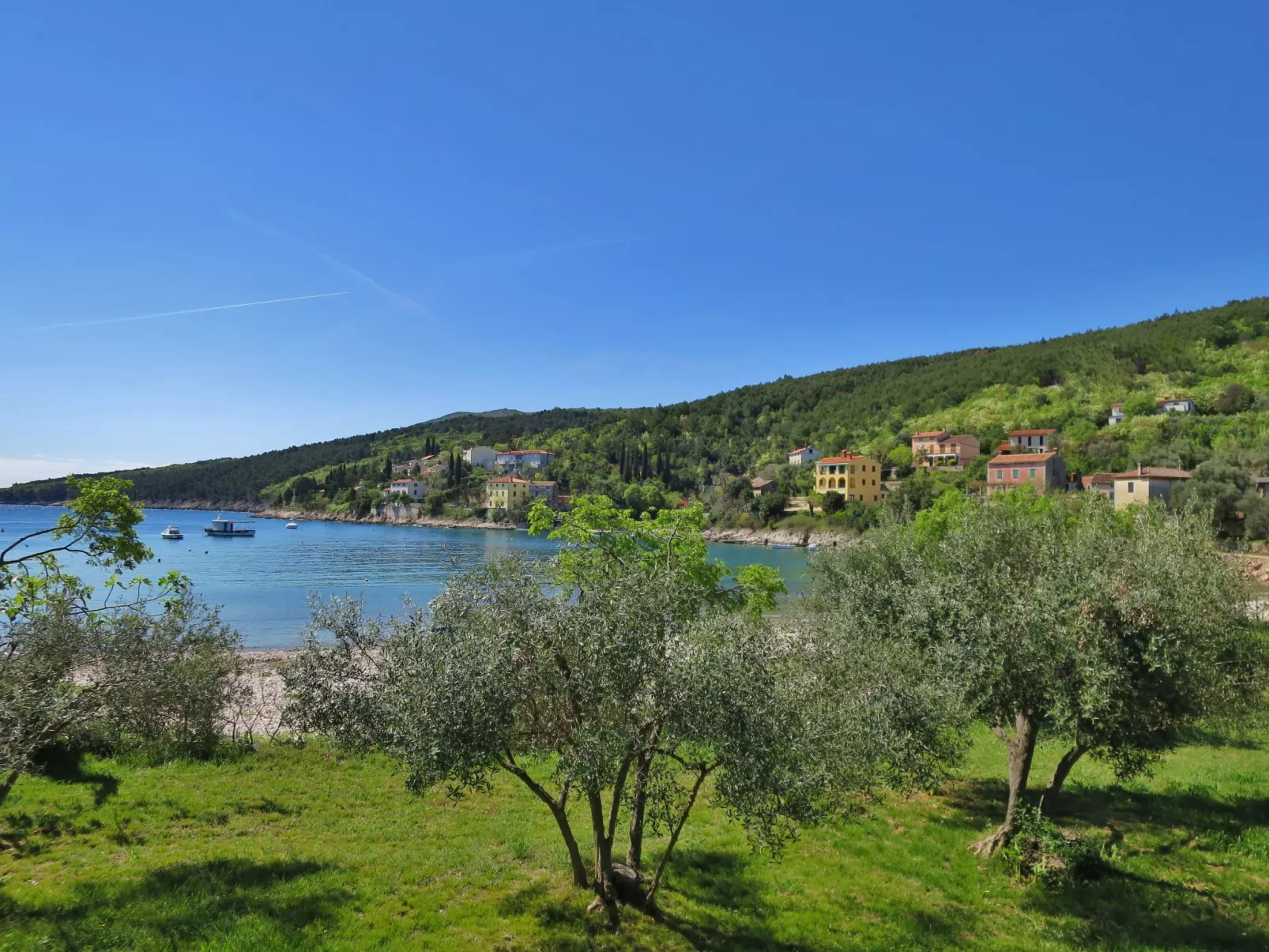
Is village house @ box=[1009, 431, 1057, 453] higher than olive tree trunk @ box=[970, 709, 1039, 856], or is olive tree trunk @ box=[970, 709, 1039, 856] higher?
village house @ box=[1009, 431, 1057, 453]

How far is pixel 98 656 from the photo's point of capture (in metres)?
14.9

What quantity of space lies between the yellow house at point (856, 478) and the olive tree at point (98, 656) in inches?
4215

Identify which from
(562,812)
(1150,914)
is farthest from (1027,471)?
(562,812)

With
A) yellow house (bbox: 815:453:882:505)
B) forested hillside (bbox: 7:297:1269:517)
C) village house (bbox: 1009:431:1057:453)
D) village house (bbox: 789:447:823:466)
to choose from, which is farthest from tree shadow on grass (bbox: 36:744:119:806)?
village house (bbox: 789:447:823:466)

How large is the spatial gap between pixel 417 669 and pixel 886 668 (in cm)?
907

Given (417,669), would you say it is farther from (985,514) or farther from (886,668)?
(985,514)

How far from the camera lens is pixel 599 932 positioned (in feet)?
32.3

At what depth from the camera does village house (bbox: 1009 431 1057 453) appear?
4370 inches

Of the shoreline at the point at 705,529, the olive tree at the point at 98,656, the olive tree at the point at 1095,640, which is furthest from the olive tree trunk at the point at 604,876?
the shoreline at the point at 705,529

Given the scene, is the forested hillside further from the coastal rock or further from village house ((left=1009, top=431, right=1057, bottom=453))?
the coastal rock

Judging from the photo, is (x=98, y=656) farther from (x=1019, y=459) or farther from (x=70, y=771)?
(x=1019, y=459)

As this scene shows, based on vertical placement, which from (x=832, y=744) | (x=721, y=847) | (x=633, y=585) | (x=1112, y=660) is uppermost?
(x=633, y=585)

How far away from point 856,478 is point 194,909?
116 m

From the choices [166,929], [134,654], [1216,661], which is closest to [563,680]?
[166,929]
